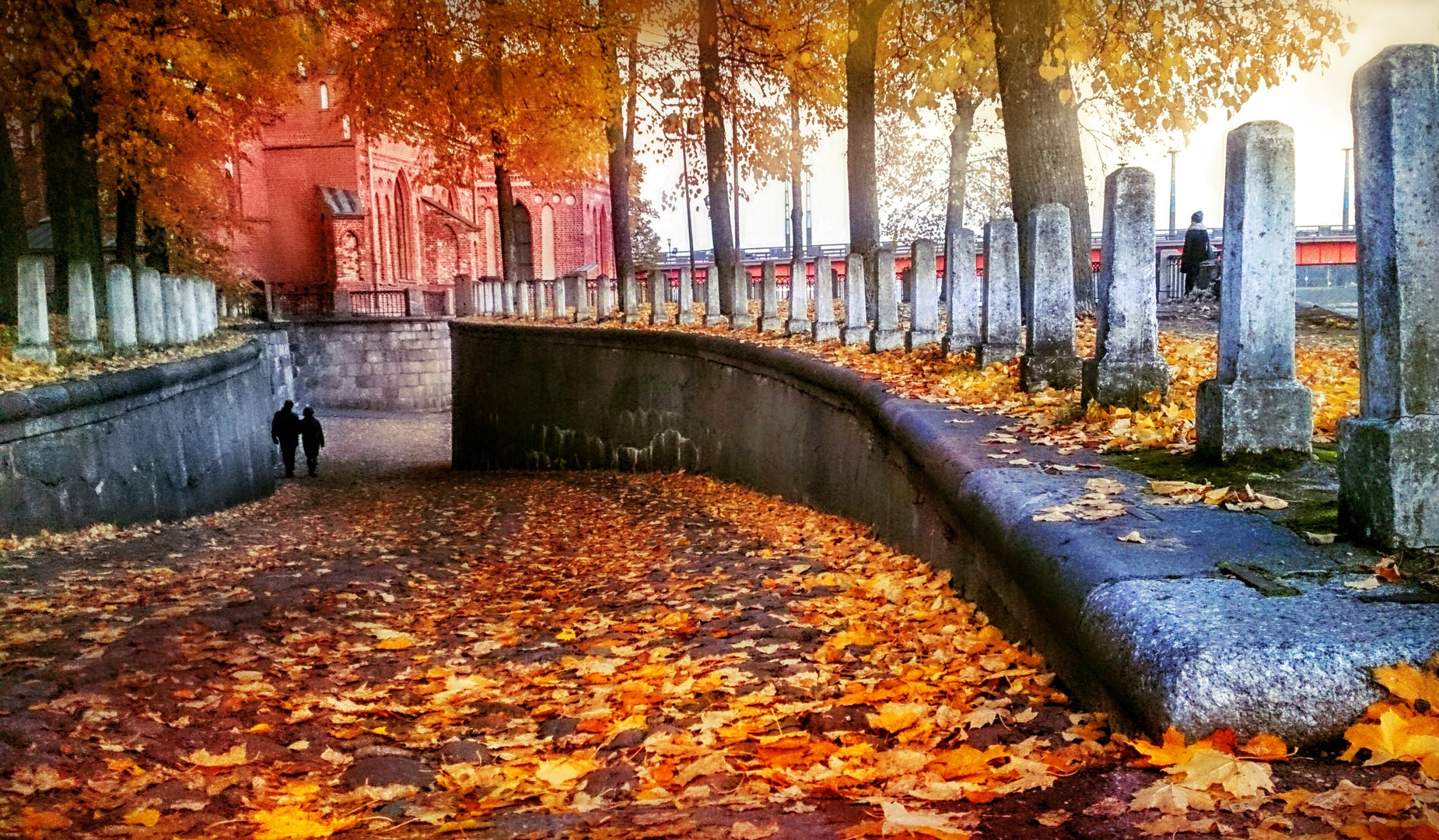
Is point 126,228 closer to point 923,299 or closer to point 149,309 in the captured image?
point 149,309

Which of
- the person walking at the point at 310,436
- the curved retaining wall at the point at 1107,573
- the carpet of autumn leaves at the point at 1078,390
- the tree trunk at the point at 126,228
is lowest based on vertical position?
the person walking at the point at 310,436

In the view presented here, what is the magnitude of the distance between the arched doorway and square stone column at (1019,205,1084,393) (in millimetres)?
47178

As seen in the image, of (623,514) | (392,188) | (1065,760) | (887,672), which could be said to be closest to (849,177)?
(623,514)

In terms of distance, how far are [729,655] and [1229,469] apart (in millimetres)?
2022

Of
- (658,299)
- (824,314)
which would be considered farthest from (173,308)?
(824,314)

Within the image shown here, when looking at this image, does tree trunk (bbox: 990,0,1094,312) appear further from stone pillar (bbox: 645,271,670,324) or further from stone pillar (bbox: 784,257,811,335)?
stone pillar (bbox: 645,271,670,324)

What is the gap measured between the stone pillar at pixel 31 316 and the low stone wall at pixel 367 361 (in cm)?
2527

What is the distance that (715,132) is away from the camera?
17281 mm

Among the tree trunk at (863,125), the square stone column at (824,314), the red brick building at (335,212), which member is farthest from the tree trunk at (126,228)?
the square stone column at (824,314)

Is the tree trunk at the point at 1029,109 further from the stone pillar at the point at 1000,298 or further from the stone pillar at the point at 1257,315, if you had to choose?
the stone pillar at the point at 1257,315

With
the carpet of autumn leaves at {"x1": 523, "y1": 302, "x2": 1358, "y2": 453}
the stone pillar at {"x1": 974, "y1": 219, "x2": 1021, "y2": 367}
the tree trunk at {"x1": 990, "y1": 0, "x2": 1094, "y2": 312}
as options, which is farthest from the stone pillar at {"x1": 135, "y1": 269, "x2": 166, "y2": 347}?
the stone pillar at {"x1": 974, "y1": 219, "x2": 1021, "y2": 367}

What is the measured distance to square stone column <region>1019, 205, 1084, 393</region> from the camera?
21.9 ft

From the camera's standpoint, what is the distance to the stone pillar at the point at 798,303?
12406 mm

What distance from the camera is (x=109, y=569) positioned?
23.6 feet
